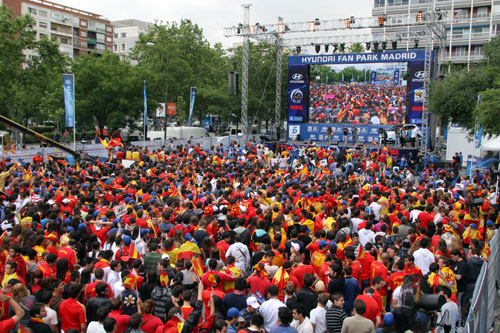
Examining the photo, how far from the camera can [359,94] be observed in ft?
95.8

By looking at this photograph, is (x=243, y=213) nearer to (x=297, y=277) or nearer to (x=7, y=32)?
(x=297, y=277)

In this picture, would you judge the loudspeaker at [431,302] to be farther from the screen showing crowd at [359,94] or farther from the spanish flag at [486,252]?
the screen showing crowd at [359,94]

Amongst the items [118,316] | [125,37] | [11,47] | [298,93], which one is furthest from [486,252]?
[125,37]

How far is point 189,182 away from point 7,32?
21.6 metres

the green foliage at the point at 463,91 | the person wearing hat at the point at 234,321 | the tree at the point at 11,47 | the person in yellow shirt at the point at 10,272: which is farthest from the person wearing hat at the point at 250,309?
the tree at the point at 11,47

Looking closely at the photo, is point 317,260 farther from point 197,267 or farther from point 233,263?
point 197,267

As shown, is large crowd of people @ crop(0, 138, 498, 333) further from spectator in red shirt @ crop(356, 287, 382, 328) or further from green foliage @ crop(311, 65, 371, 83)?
green foliage @ crop(311, 65, 371, 83)

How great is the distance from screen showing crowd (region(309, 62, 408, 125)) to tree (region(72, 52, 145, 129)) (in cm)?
1279

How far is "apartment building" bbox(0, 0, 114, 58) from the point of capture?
67562mm

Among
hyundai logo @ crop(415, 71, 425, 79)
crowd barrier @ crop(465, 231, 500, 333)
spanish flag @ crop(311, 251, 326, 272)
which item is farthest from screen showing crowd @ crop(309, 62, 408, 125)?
spanish flag @ crop(311, 251, 326, 272)

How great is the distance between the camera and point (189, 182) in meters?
13.0

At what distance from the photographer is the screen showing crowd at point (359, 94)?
92.3ft

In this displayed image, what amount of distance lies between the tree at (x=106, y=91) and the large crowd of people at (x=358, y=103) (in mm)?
12793

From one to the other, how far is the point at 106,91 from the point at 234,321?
29.7 metres
